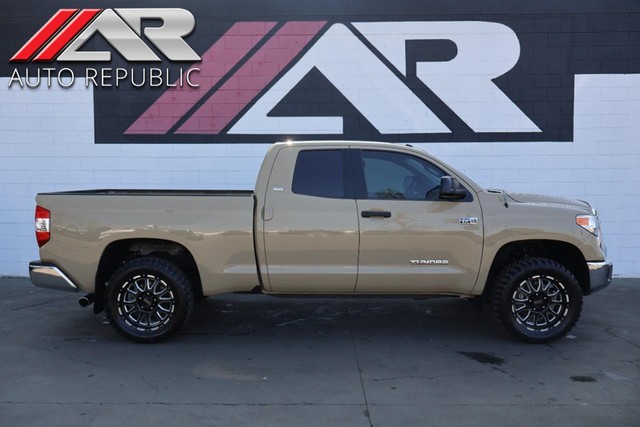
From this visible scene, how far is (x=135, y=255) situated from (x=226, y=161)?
12.0 feet

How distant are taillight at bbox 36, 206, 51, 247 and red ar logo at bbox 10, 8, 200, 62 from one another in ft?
14.4

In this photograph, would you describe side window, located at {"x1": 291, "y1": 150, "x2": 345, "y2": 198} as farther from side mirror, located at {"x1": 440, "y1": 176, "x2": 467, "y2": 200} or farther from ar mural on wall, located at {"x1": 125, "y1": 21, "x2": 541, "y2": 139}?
ar mural on wall, located at {"x1": 125, "y1": 21, "x2": 541, "y2": 139}

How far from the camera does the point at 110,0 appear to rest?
9.59 metres

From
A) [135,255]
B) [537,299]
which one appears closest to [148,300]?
[135,255]

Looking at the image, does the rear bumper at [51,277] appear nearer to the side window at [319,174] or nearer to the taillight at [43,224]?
the taillight at [43,224]

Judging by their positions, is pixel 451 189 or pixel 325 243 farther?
pixel 325 243

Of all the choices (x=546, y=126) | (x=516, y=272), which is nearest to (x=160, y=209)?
(x=516, y=272)

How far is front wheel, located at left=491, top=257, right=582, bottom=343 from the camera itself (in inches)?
235

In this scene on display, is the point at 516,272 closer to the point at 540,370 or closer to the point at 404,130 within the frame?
the point at 540,370

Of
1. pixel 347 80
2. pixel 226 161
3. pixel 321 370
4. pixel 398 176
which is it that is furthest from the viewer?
pixel 226 161

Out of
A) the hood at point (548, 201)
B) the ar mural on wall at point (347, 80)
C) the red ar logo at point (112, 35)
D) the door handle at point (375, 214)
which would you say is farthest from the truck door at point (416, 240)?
the red ar logo at point (112, 35)

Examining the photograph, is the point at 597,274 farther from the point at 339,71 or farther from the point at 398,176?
the point at 339,71

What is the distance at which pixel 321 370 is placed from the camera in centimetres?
529

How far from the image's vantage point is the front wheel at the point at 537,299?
596cm
